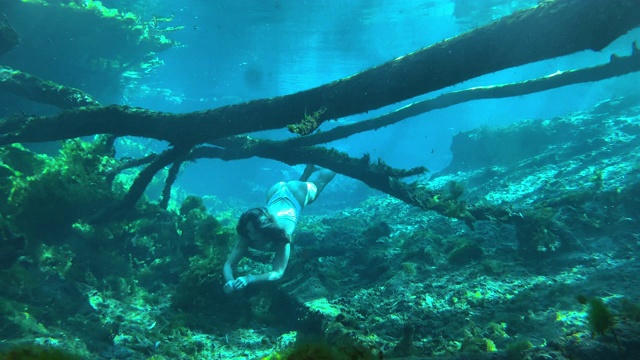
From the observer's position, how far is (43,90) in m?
7.36

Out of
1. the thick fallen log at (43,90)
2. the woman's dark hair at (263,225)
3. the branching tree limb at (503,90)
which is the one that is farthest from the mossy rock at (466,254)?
the thick fallen log at (43,90)

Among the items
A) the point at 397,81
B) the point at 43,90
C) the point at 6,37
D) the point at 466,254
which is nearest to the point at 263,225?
the point at 397,81

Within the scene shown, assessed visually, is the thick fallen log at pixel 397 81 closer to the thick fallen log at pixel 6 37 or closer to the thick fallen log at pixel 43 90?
the thick fallen log at pixel 43 90

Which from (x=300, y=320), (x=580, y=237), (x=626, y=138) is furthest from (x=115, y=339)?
(x=626, y=138)

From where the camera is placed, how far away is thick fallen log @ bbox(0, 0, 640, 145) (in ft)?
10.6

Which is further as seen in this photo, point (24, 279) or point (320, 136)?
point (320, 136)

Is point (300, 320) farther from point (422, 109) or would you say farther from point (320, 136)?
point (422, 109)

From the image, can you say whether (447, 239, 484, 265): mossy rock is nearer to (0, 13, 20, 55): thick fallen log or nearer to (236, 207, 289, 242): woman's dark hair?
(236, 207, 289, 242): woman's dark hair

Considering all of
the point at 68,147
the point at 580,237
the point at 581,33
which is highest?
the point at 68,147

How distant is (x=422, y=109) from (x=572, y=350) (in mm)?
7905

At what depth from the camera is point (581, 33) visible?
328 centimetres

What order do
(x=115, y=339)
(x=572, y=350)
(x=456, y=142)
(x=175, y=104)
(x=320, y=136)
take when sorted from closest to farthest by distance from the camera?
(x=572, y=350) < (x=115, y=339) < (x=320, y=136) < (x=456, y=142) < (x=175, y=104)

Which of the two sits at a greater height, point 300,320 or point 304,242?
point 304,242

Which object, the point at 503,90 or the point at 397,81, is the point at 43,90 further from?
the point at 503,90
